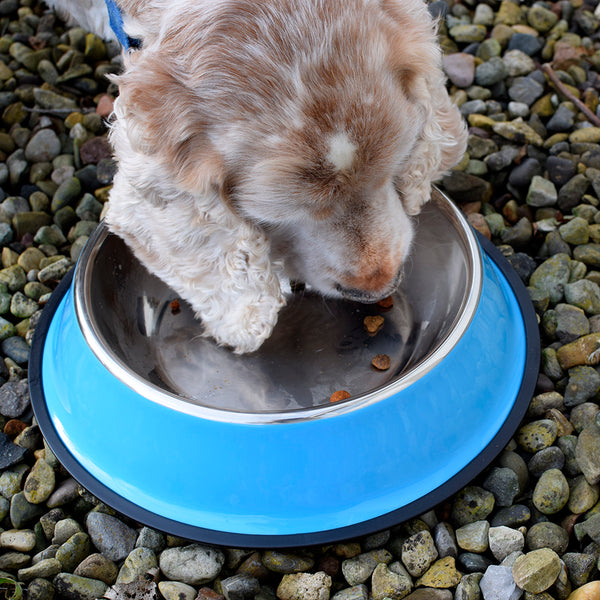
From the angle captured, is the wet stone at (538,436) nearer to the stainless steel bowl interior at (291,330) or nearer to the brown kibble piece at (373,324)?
the stainless steel bowl interior at (291,330)

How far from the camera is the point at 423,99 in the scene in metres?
1.81

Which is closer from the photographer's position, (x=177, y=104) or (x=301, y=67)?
(x=301, y=67)

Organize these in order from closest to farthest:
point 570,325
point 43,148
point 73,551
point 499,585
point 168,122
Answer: point 168,122, point 499,585, point 73,551, point 570,325, point 43,148

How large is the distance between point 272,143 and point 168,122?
0.92 ft

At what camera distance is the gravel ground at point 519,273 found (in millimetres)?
1838

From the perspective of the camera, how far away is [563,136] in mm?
3000

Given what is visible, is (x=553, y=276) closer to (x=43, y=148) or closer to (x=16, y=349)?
(x=16, y=349)

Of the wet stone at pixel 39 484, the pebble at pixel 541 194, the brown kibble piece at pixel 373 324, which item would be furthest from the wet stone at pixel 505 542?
the pebble at pixel 541 194

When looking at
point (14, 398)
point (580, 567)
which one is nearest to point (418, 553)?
point (580, 567)

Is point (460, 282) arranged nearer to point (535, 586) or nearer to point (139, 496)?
point (535, 586)

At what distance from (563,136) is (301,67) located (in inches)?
75.1

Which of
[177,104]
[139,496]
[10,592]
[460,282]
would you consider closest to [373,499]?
[139,496]

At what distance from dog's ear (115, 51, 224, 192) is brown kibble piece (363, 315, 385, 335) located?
3.17 ft

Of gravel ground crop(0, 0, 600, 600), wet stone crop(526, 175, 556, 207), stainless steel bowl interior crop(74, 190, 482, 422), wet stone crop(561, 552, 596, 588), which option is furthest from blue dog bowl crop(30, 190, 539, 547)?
wet stone crop(526, 175, 556, 207)
